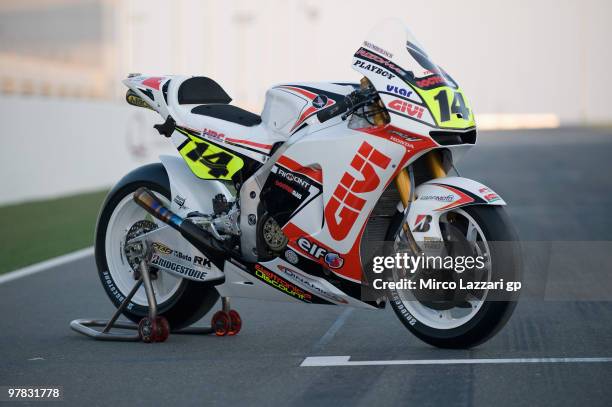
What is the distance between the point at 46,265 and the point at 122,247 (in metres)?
3.63

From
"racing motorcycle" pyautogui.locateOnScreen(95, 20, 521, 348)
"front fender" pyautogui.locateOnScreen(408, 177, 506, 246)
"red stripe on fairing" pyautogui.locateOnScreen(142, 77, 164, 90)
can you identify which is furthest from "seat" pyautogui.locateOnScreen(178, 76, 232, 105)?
"front fender" pyautogui.locateOnScreen(408, 177, 506, 246)

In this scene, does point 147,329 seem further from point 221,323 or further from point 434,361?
point 434,361

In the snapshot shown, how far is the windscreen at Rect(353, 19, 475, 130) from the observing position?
6020 mm

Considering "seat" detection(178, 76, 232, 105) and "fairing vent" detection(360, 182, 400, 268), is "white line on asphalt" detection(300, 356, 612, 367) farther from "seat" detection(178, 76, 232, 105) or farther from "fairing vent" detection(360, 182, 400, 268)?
"seat" detection(178, 76, 232, 105)

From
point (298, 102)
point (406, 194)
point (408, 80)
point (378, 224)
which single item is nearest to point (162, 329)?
point (378, 224)

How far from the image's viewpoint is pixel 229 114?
706 cm

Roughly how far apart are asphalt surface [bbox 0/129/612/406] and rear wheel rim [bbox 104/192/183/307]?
0.43 metres

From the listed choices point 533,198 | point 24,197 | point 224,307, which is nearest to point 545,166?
point 533,198

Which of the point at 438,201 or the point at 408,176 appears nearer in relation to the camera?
the point at 438,201

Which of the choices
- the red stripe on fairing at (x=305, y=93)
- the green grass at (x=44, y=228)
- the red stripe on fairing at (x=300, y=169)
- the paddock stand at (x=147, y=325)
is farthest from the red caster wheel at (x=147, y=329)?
the green grass at (x=44, y=228)

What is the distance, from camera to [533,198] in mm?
17828

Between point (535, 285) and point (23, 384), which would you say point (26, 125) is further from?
point (23, 384)

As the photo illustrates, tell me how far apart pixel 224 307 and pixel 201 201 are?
671 millimetres

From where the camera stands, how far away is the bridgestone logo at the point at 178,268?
6941 millimetres
